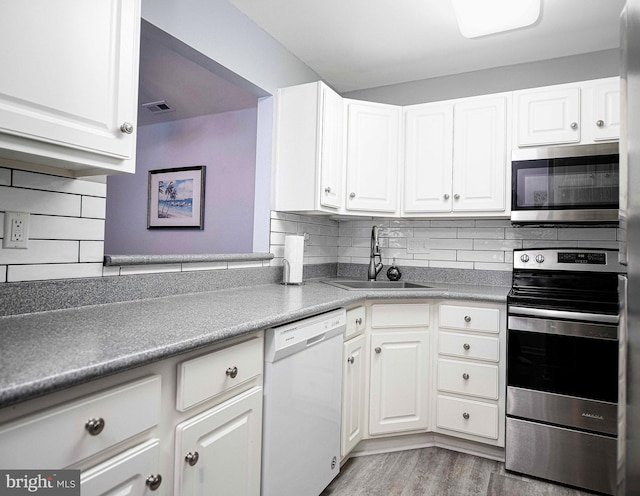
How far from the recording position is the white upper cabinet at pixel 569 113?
2.29 meters

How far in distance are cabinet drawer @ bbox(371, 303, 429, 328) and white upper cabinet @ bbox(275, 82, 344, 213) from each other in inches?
28.8

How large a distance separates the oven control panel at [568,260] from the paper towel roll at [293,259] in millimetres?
1327

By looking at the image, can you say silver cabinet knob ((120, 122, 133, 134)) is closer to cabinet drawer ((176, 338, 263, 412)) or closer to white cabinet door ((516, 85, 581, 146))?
cabinet drawer ((176, 338, 263, 412))

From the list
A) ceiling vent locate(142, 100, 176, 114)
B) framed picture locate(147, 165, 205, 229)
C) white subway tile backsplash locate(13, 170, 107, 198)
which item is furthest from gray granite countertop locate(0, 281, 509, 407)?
ceiling vent locate(142, 100, 176, 114)

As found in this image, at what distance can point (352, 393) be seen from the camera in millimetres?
2152

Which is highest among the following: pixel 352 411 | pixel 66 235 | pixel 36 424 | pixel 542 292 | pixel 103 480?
pixel 66 235

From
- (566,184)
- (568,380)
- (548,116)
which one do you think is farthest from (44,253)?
(548,116)

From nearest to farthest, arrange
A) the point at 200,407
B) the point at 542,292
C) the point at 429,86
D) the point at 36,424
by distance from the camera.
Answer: the point at 36,424 < the point at 200,407 < the point at 542,292 < the point at 429,86

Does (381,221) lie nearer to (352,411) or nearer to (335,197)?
(335,197)

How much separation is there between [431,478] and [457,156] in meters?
1.91

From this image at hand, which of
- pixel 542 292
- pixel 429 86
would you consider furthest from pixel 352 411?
pixel 429 86

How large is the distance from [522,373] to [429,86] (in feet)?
7.01

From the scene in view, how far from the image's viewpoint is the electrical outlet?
125cm

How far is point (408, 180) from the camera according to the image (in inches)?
111
